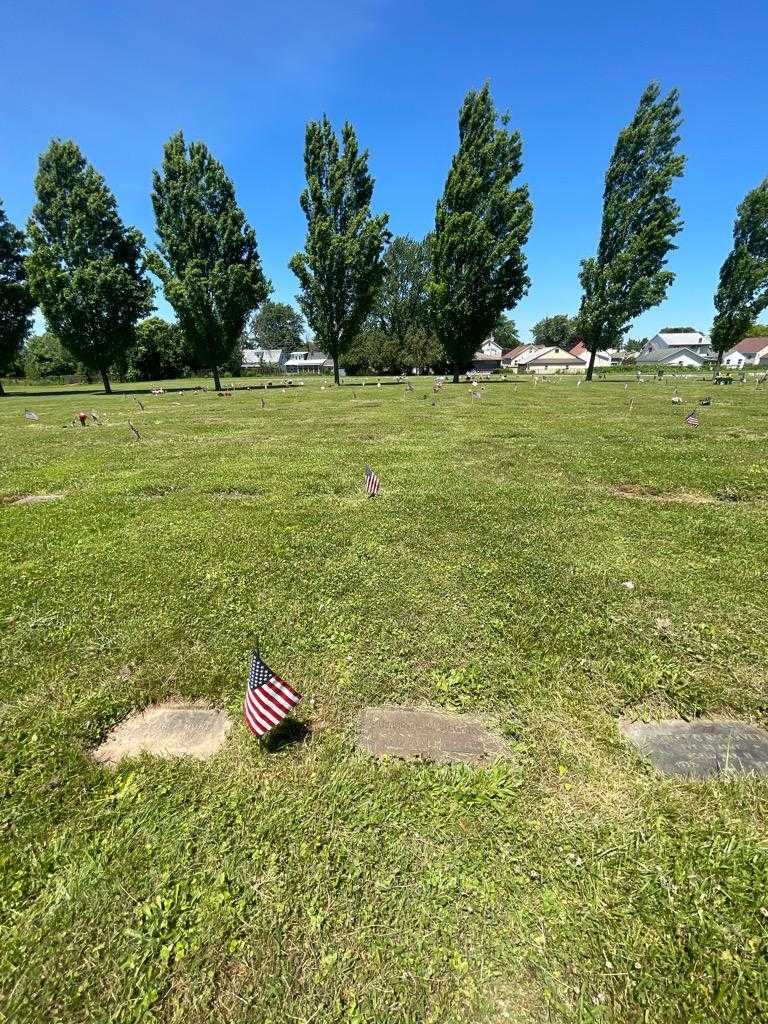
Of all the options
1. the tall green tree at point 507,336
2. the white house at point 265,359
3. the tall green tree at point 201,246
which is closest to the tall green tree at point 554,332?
the tall green tree at point 507,336

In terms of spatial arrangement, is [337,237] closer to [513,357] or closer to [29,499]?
[29,499]

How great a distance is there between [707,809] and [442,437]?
444 inches

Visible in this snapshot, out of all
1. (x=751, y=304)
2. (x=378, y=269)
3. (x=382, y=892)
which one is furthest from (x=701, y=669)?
(x=751, y=304)

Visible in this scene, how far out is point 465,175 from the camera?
3228 cm

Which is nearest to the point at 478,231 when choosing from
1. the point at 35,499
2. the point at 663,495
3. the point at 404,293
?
the point at 663,495

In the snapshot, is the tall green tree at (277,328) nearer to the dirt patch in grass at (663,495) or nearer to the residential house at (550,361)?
the residential house at (550,361)

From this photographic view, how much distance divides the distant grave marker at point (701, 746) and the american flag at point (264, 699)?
2149 mm

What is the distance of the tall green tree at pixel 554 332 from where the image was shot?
12647 centimetres

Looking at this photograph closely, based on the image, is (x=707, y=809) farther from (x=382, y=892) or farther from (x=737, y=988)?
(x=382, y=892)

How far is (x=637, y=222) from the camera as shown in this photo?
3572 cm

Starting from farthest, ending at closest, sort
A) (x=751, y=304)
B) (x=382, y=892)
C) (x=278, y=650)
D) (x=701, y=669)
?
(x=751, y=304) < (x=278, y=650) < (x=701, y=669) < (x=382, y=892)

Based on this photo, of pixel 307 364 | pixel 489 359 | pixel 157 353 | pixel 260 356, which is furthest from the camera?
pixel 260 356

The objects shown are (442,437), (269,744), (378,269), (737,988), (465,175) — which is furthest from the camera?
(378,269)

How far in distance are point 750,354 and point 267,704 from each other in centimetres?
10865
